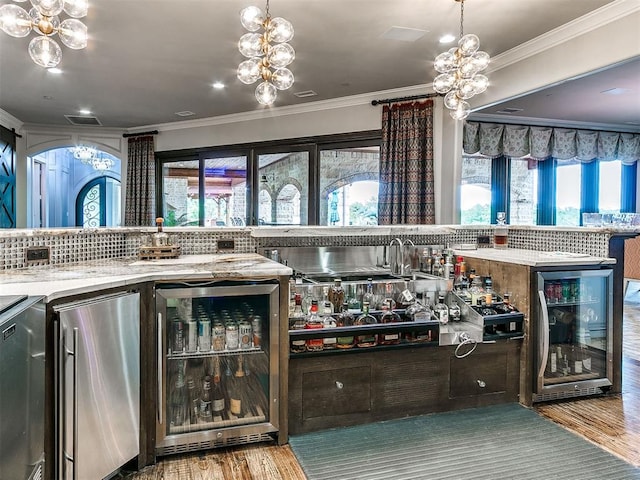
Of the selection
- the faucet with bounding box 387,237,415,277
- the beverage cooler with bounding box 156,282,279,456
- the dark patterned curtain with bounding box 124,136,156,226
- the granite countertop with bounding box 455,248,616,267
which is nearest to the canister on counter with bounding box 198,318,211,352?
the beverage cooler with bounding box 156,282,279,456

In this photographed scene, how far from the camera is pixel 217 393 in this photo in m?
2.36

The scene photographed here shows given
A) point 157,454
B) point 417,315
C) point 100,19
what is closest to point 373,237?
point 417,315

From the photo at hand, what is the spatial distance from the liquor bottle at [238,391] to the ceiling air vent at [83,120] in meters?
5.94

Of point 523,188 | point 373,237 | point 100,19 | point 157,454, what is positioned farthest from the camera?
point 523,188

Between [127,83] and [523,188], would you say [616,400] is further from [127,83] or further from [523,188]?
[127,83]

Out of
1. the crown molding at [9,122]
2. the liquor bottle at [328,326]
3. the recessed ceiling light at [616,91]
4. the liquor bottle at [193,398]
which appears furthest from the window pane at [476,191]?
the crown molding at [9,122]

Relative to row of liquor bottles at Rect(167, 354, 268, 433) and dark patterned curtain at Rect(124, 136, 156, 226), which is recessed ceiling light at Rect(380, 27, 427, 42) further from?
dark patterned curtain at Rect(124, 136, 156, 226)

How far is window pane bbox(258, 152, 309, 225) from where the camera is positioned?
6.23 metres

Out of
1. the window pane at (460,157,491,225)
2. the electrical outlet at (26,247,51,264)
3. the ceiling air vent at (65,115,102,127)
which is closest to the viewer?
the electrical outlet at (26,247,51,264)

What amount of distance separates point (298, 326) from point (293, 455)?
2.12 ft

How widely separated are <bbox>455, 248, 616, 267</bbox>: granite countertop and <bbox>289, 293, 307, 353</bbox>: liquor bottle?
1.42 m

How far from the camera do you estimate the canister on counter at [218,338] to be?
2312 millimetres

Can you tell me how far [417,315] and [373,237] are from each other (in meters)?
0.68

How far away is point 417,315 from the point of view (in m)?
2.64
